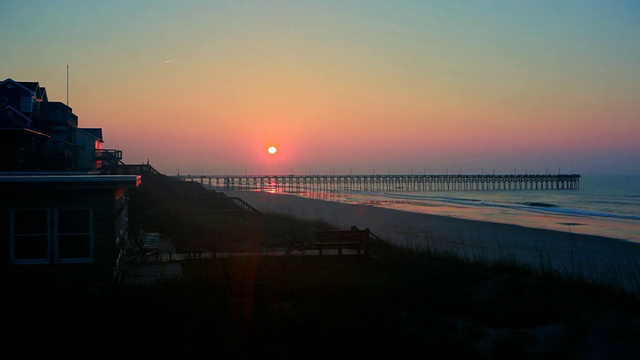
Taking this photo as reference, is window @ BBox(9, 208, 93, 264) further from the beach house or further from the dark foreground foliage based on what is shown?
the dark foreground foliage

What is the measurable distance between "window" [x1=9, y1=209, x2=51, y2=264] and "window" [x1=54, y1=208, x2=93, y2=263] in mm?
165

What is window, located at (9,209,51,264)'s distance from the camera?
921cm

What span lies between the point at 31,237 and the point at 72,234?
0.64 metres

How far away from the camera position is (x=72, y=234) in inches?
370

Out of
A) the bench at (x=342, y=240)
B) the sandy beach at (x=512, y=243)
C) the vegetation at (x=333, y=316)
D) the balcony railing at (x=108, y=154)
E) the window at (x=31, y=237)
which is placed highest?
the balcony railing at (x=108, y=154)

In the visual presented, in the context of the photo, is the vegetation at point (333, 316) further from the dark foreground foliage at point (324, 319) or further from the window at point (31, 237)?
the window at point (31, 237)

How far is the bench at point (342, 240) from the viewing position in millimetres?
14039

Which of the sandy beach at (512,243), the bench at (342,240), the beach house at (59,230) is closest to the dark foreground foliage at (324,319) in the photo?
the beach house at (59,230)

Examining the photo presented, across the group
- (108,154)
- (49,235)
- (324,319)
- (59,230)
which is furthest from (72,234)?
(108,154)

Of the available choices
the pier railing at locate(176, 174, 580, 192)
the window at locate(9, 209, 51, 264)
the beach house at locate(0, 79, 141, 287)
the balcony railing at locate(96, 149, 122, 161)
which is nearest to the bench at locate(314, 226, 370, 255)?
the beach house at locate(0, 79, 141, 287)

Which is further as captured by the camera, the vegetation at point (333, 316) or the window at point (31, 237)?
the window at point (31, 237)

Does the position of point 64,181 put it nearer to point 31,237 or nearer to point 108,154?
point 31,237

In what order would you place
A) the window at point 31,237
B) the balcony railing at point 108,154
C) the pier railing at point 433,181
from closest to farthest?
1. the window at point 31,237
2. the balcony railing at point 108,154
3. the pier railing at point 433,181

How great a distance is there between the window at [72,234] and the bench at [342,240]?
5927mm
